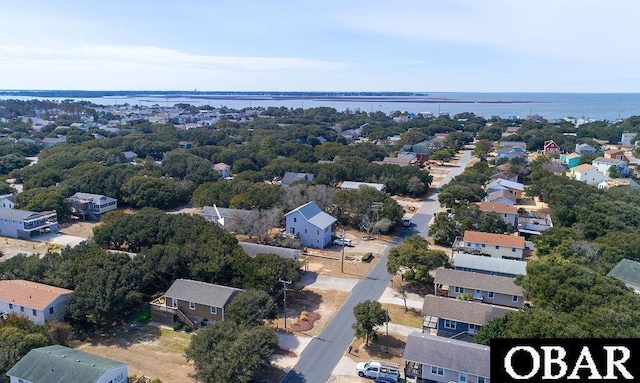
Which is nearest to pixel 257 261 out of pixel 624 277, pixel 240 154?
pixel 624 277

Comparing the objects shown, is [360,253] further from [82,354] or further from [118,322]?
[82,354]

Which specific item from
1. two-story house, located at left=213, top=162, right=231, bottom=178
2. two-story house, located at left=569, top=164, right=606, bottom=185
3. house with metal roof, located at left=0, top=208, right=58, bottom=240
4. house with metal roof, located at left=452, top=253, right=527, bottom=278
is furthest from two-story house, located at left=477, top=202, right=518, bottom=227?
house with metal roof, located at left=0, top=208, right=58, bottom=240

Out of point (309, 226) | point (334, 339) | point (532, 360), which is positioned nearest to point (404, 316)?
point (334, 339)

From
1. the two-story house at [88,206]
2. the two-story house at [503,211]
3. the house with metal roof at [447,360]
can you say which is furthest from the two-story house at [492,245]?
the two-story house at [88,206]

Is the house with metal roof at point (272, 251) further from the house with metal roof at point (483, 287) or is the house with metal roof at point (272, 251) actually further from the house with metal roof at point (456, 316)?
the house with metal roof at point (456, 316)

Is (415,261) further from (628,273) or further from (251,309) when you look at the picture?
(628,273)

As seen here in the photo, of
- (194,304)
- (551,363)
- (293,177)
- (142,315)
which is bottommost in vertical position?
(142,315)

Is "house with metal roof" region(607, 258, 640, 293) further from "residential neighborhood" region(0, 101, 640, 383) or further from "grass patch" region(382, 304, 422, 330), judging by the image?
"grass patch" region(382, 304, 422, 330)

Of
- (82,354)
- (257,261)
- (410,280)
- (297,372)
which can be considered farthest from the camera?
(410,280)
